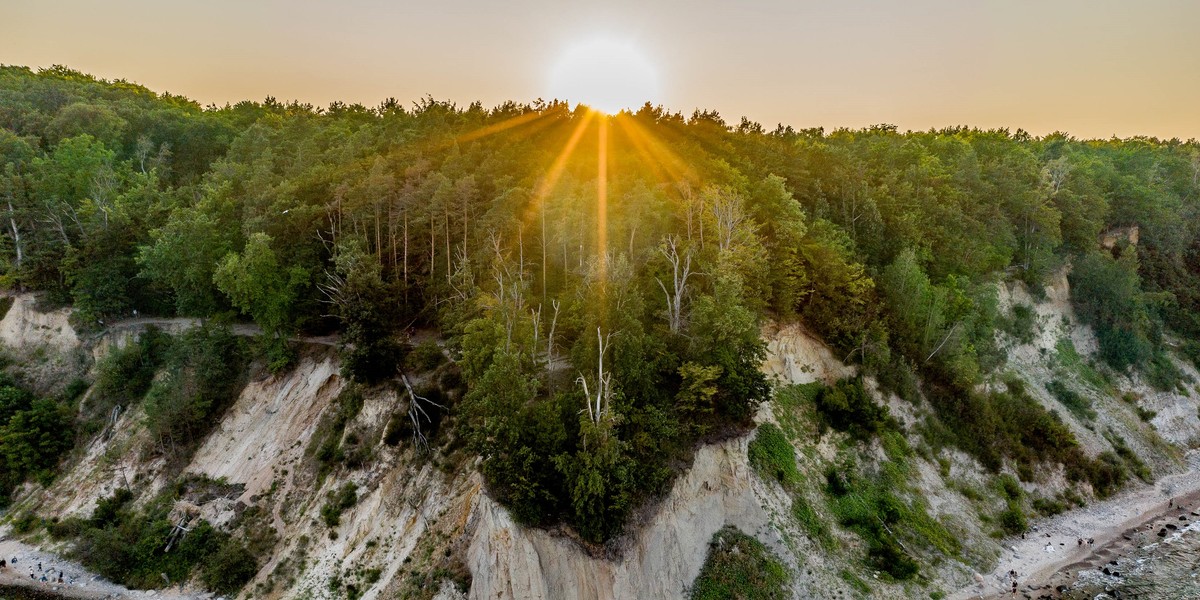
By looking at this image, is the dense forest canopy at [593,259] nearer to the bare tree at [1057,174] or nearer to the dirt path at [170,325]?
the bare tree at [1057,174]

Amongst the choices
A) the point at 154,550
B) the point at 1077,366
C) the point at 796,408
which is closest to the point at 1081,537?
the point at 1077,366

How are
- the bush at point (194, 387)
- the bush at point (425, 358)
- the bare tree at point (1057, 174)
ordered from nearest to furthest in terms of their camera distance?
the bush at point (425, 358), the bush at point (194, 387), the bare tree at point (1057, 174)

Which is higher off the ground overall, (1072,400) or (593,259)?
(593,259)

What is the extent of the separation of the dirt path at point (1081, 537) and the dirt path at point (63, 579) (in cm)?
4944

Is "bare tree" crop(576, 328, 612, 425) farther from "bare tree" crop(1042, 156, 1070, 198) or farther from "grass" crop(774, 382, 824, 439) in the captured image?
"bare tree" crop(1042, 156, 1070, 198)

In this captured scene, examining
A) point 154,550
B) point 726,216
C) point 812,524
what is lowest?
point 154,550

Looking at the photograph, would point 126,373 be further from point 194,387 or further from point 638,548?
point 638,548

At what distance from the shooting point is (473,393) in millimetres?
31281

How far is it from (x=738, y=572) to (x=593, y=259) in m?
19.4

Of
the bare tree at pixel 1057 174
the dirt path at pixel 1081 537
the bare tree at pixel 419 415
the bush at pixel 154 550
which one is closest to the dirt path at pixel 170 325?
the bush at pixel 154 550

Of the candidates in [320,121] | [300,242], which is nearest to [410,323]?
[300,242]

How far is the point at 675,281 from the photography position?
125 ft

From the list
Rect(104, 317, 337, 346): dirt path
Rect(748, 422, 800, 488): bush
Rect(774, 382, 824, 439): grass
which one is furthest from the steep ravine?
Rect(104, 317, 337, 346): dirt path

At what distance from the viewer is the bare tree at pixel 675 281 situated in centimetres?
3784
